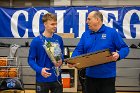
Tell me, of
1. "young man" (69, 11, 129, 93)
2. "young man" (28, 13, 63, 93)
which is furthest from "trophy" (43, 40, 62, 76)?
"young man" (69, 11, 129, 93)

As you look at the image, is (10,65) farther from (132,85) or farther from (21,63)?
(132,85)

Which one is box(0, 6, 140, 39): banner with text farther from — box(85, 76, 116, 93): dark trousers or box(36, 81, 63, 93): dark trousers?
box(36, 81, 63, 93): dark trousers

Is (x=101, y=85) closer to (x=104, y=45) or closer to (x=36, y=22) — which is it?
(x=104, y=45)

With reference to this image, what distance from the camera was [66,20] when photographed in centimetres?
595

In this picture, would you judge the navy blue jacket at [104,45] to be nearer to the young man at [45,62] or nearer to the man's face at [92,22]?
the man's face at [92,22]

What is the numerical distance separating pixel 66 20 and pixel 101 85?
11.2 ft

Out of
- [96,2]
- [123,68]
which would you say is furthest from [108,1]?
[123,68]

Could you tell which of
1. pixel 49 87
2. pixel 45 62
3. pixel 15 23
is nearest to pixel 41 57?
pixel 45 62

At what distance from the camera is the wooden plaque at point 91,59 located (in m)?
2.41

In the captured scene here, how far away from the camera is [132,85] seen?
5742 mm

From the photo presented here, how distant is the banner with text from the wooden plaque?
3324 millimetres

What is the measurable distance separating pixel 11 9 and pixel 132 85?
10.3 ft

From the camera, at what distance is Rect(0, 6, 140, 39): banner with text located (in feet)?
19.1

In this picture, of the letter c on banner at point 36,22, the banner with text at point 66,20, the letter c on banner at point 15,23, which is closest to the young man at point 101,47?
the banner with text at point 66,20
